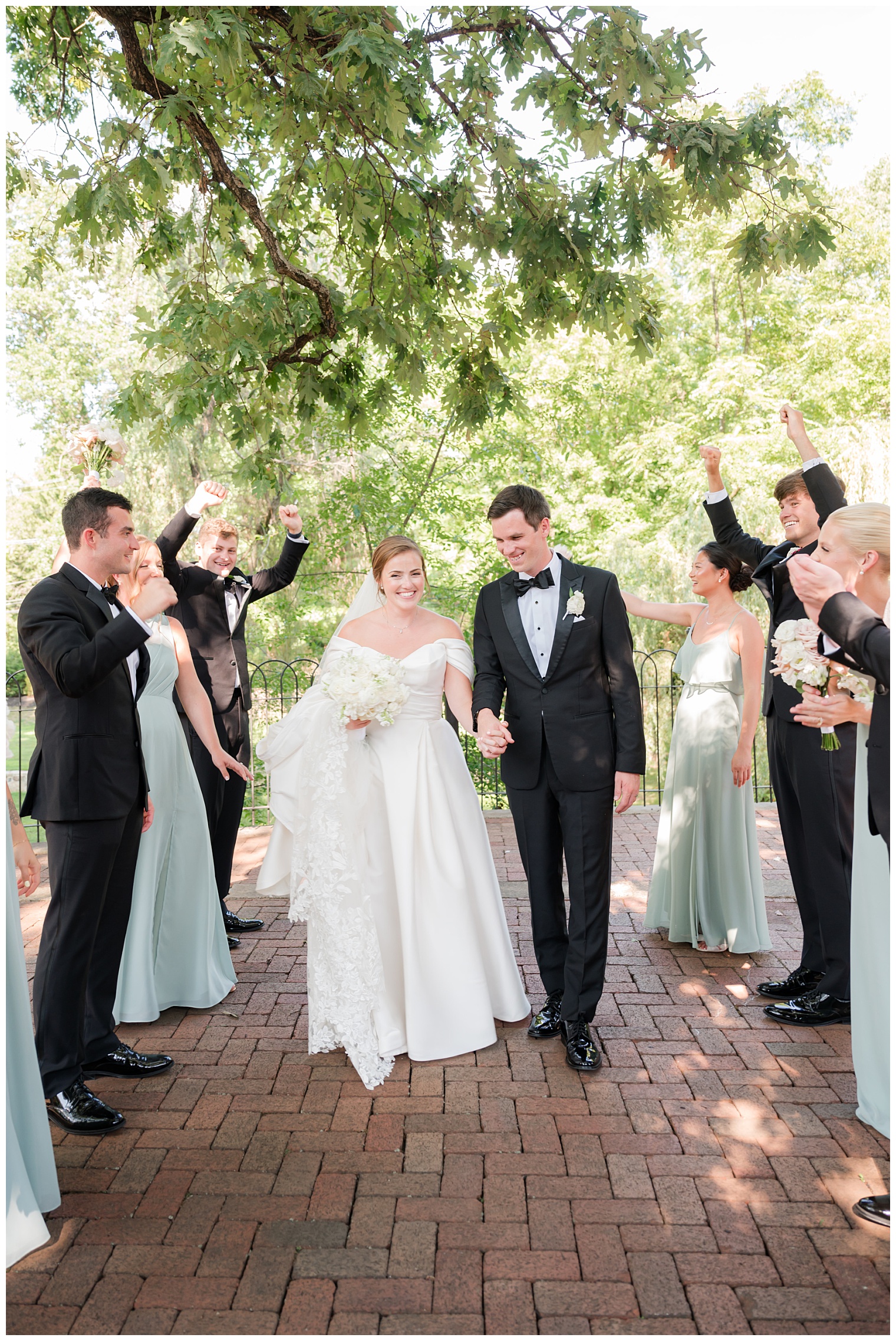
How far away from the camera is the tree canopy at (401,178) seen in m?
4.60

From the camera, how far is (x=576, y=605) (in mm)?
4148

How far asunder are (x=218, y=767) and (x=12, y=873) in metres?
2.31

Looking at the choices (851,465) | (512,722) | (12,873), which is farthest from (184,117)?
(851,465)

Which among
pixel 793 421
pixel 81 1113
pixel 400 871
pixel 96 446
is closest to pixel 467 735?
pixel 96 446

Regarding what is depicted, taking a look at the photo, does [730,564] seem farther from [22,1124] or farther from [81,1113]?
[22,1124]

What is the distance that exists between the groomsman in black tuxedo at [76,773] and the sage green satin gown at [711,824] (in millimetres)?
3261

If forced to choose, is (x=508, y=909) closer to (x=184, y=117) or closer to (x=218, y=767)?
(x=218, y=767)

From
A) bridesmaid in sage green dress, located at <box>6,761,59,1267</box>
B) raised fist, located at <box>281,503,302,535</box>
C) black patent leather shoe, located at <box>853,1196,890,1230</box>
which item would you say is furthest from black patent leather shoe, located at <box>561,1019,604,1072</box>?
raised fist, located at <box>281,503,302,535</box>

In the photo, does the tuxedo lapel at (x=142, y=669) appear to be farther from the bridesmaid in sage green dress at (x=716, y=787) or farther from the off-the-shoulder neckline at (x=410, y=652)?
the bridesmaid in sage green dress at (x=716, y=787)

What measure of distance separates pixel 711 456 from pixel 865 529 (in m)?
2.04

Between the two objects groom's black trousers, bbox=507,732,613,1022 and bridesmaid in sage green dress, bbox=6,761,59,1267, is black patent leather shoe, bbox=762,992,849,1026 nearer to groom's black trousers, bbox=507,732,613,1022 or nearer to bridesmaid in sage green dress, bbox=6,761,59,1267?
groom's black trousers, bbox=507,732,613,1022

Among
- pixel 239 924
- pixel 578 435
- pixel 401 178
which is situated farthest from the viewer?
pixel 578 435

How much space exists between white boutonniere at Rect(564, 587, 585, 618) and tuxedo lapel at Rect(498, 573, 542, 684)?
0.24 meters

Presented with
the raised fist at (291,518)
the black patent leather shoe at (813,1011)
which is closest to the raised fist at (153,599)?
the raised fist at (291,518)
